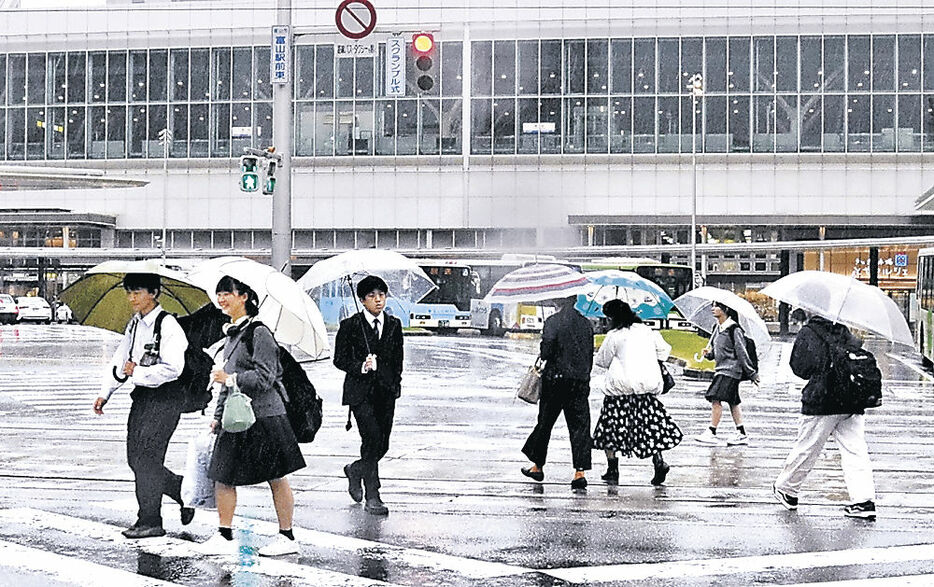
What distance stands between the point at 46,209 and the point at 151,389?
57979mm

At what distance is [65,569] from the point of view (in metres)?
8.02

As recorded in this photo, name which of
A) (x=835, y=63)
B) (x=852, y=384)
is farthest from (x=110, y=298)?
(x=835, y=63)

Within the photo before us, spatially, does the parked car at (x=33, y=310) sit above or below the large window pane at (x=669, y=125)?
Result: below

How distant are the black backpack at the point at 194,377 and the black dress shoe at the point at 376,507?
181cm

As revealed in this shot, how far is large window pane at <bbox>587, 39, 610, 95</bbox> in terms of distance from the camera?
57594mm

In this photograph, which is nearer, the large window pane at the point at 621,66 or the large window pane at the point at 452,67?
the large window pane at the point at 621,66

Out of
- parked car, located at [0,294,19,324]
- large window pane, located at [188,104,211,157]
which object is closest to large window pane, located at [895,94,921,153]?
large window pane, located at [188,104,211,157]

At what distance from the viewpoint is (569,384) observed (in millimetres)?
11547

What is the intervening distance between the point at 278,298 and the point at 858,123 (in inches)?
2042

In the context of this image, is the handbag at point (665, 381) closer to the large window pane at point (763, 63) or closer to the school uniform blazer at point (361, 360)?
the school uniform blazer at point (361, 360)

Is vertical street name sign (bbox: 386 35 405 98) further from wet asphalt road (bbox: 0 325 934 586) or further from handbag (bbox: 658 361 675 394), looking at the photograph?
handbag (bbox: 658 361 675 394)

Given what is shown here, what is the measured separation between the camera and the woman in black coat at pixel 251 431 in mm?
8297

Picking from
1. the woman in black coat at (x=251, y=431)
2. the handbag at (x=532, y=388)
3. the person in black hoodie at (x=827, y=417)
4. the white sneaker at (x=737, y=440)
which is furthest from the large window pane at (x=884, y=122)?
the woman in black coat at (x=251, y=431)

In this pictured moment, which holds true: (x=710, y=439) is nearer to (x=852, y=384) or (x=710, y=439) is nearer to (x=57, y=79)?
(x=852, y=384)
